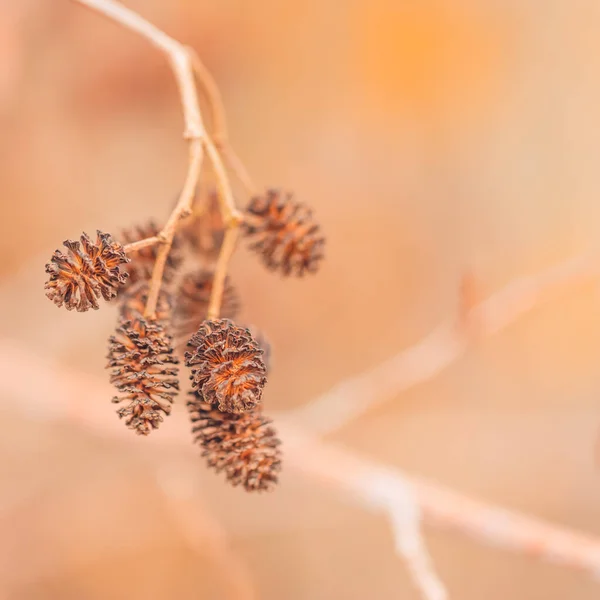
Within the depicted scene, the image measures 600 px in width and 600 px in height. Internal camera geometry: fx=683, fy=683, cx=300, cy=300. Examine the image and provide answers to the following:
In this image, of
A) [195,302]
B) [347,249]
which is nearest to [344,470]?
[195,302]

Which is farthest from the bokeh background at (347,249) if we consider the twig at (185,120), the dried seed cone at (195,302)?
the twig at (185,120)

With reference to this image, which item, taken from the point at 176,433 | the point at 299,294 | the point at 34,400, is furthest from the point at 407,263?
the point at 34,400

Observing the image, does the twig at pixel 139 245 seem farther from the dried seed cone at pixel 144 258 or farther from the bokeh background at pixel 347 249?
the bokeh background at pixel 347 249

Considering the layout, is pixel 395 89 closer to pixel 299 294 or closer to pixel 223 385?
pixel 299 294

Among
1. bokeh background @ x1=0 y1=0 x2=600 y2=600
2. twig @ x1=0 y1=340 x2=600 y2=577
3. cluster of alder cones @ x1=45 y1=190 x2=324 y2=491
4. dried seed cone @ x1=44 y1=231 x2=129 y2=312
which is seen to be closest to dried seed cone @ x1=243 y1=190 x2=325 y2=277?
cluster of alder cones @ x1=45 y1=190 x2=324 y2=491

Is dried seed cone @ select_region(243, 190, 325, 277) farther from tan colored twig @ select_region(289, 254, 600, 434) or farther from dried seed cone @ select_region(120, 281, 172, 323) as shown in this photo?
tan colored twig @ select_region(289, 254, 600, 434)

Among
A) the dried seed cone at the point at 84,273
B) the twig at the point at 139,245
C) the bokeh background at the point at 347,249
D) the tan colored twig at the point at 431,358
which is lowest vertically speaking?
the dried seed cone at the point at 84,273
